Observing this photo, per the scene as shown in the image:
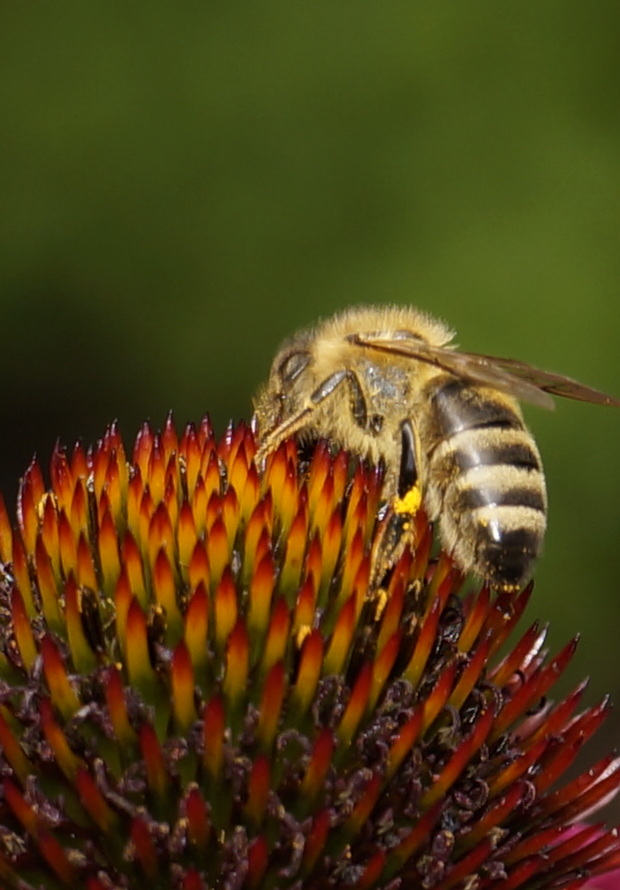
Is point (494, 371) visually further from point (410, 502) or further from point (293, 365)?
point (293, 365)

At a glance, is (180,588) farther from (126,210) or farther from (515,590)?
(126,210)

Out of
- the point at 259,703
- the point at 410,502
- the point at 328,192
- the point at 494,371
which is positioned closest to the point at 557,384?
the point at 494,371

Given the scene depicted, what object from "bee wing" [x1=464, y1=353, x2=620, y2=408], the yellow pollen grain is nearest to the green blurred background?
"bee wing" [x1=464, y1=353, x2=620, y2=408]

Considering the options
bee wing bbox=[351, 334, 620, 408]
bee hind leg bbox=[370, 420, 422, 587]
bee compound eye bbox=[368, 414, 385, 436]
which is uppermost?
bee wing bbox=[351, 334, 620, 408]

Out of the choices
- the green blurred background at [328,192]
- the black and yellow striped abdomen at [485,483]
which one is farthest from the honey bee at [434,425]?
the green blurred background at [328,192]

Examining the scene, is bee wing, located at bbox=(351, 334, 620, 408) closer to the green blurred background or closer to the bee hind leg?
the bee hind leg
